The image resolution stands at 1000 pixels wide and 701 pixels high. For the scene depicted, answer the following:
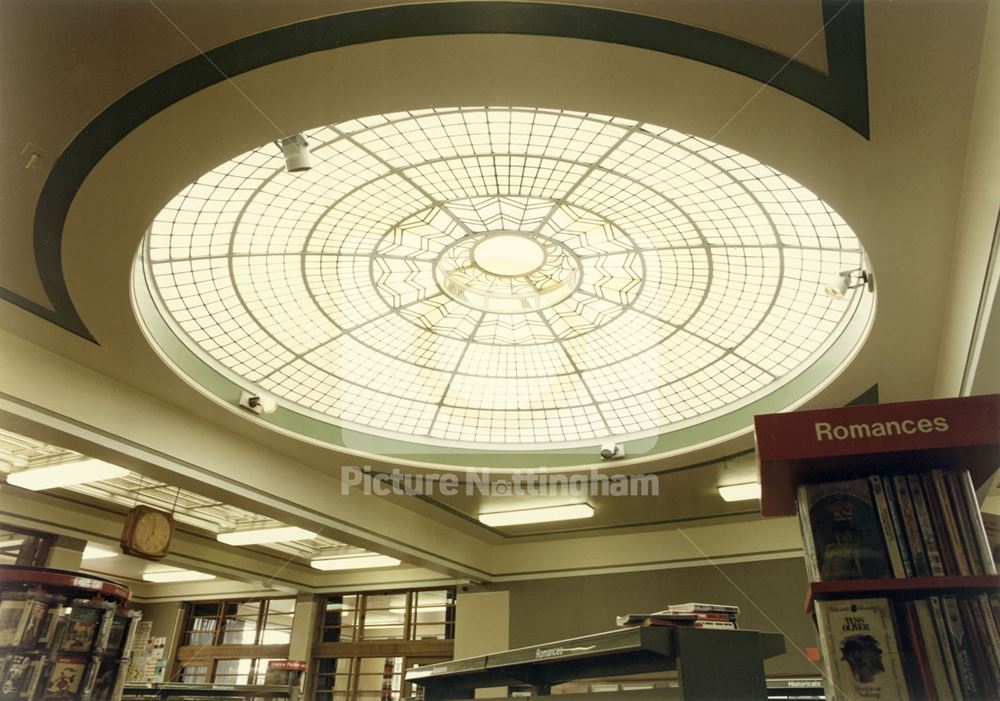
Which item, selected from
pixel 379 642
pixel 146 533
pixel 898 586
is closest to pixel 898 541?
pixel 898 586

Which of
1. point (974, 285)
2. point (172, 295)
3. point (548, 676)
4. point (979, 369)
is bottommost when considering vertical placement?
point (548, 676)

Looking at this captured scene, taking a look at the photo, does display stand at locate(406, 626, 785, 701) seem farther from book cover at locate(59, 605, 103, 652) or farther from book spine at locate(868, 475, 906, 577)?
book cover at locate(59, 605, 103, 652)

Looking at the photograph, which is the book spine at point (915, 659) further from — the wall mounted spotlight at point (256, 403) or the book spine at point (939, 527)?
the wall mounted spotlight at point (256, 403)

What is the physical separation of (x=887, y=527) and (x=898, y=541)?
45 millimetres

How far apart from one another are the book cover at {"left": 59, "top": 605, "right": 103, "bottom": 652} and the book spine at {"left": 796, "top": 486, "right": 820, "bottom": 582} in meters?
3.85

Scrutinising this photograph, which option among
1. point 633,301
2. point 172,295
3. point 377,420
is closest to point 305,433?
point 377,420

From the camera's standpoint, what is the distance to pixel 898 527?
1913 millimetres

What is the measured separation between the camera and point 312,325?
571cm

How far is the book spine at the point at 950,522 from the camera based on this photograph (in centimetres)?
180

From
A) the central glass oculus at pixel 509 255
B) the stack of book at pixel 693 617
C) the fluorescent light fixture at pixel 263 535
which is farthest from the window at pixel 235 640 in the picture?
the stack of book at pixel 693 617

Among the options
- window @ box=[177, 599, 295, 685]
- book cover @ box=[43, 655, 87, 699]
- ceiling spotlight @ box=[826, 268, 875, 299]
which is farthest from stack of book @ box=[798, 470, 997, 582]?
window @ box=[177, 599, 295, 685]

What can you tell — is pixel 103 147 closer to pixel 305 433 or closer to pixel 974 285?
pixel 305 433

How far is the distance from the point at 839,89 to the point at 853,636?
7.10ft

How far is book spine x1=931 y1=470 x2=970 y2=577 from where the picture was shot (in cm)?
180
